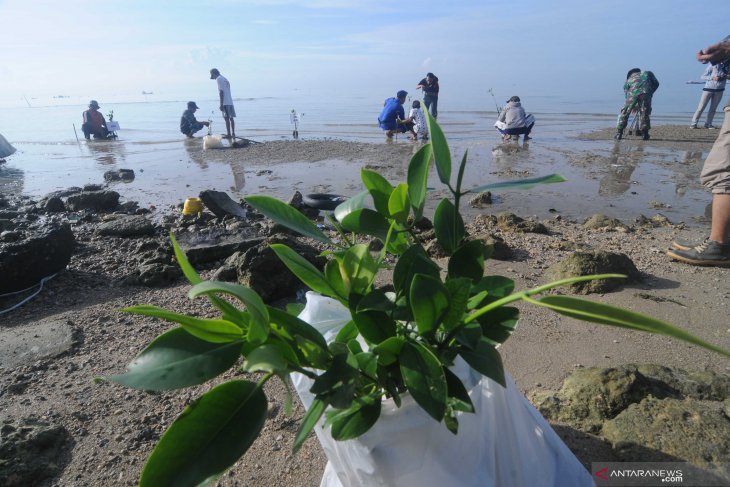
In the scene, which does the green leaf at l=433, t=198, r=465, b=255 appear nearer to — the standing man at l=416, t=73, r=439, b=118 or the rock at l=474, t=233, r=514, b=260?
the rock at l=474, t=233, r=514, b=260

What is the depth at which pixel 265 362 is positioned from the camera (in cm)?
49

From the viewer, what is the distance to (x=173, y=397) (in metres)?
1.87

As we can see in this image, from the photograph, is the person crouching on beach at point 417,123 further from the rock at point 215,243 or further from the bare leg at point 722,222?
the bare leg at point 722,222

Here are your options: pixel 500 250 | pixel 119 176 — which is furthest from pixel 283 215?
pixel 119 176

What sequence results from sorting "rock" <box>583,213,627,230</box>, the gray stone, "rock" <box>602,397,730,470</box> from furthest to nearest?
"rock" <box>583,213,627,230</box>
the gray stone
"rock" <box>602,397,730,470</box>

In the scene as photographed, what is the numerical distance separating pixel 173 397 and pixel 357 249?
1528 millimetres

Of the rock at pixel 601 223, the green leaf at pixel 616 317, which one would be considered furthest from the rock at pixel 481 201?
the green leaf at pixel 616 317

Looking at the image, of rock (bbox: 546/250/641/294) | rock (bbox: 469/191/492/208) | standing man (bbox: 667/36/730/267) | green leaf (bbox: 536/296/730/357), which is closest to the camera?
green leaf (bbox: 536/296/730/357)

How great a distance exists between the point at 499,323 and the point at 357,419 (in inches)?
10.9

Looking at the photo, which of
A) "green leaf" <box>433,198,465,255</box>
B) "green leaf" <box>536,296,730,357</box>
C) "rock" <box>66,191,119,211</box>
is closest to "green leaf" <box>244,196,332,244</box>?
"green leaf" <box>433,198,465,255</box>

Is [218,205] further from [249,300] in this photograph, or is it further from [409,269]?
[249,300]

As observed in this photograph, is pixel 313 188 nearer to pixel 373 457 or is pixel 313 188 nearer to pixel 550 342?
pixel 550 342

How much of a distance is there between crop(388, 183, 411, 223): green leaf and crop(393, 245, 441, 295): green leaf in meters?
0.07

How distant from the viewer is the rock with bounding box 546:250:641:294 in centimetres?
263
